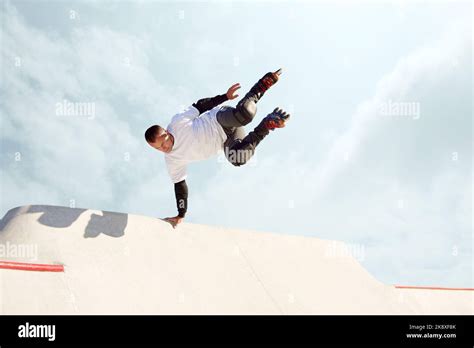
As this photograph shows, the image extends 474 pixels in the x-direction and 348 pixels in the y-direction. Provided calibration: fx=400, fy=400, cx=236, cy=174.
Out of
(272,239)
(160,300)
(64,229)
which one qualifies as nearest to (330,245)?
(272,239)

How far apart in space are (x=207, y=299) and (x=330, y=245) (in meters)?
3.43

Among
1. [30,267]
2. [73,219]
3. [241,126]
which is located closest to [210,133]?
[241,126]

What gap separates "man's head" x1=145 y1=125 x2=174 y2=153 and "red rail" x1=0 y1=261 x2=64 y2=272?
71.2 inches

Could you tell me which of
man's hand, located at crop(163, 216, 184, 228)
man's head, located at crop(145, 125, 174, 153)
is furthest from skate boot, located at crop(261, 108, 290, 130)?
man's hand, located at crop(163, 216, 184, 228)

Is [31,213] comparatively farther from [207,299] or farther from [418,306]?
[418,306]

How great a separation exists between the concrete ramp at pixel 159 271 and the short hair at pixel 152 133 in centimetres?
110

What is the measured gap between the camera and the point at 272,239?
6688mm

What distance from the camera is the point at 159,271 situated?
4934 mm

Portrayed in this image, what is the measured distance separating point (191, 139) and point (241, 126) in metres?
0.70

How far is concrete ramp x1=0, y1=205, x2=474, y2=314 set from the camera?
407cm

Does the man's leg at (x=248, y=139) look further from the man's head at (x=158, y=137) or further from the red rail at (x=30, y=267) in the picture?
the red rail at (x=30, y=267)

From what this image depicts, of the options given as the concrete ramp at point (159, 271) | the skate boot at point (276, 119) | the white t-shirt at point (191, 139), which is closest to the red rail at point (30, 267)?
the concrete ramp at point (159, 271)
